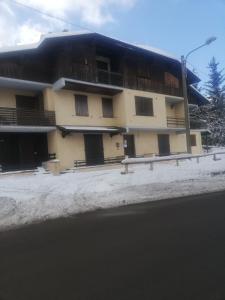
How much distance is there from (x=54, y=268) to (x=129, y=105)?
25.3 meters

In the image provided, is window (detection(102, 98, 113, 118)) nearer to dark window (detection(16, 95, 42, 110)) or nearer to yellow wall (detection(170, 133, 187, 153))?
dark window (detection(16, 95, 42, 110))

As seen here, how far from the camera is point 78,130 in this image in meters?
25.5

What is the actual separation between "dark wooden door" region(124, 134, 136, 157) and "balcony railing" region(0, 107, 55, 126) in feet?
25.4

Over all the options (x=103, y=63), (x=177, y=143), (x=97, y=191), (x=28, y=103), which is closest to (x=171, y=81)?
(x=177, y=143)

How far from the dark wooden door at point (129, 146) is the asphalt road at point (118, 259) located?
70.1 feet

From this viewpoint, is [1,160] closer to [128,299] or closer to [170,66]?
[170,66]

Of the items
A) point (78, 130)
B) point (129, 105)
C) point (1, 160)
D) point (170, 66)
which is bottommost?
point (1, 160)

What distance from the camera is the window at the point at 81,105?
89.1 ft

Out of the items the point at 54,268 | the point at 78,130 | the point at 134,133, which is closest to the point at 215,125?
the point at 134,133

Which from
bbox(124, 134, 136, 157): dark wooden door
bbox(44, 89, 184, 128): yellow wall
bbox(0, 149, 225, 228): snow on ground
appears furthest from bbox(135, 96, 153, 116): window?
bbox(0, 149, 225, 228): snow on ground

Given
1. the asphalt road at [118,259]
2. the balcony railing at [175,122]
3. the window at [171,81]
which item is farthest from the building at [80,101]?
the asphalt road at [118,259]

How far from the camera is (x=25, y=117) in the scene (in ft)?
78.5

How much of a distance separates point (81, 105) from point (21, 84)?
5190mm

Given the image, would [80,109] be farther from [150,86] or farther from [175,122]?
[175,122]
